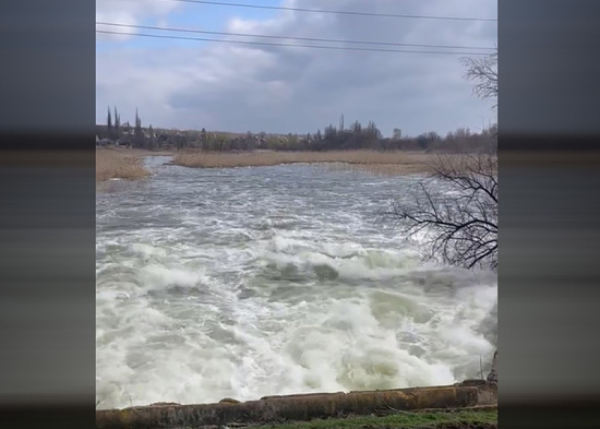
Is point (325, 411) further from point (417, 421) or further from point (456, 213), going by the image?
point (456, 213)
